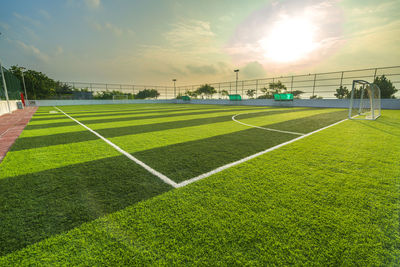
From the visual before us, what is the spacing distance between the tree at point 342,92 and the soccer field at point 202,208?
19441mm

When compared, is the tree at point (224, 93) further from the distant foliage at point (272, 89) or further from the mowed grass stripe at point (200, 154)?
the mowed grass stripe at point (200, 154)

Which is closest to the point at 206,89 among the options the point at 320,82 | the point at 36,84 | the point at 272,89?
the point at 272,89

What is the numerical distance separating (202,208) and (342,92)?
23687 mm

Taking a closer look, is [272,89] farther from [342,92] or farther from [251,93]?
[342,92]

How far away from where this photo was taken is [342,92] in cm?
1911

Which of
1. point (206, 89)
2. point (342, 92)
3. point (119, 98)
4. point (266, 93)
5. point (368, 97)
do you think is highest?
point (206, 89)

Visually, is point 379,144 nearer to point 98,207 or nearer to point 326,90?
point 98,207

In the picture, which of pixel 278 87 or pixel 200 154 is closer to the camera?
pixel 200 154

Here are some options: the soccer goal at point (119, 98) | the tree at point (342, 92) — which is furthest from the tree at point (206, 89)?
the tree at point (342, 92)

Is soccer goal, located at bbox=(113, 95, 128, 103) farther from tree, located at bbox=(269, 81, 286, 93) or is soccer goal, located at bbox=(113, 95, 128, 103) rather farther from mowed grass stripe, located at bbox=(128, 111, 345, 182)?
mowed grass stripe, located at bbox=(128, 111, 345, 182)

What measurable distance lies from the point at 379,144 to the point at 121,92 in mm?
45778

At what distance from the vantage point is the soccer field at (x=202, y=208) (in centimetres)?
138

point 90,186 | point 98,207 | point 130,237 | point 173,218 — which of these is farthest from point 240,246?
point 90,186

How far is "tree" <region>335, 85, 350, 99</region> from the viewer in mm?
18642
